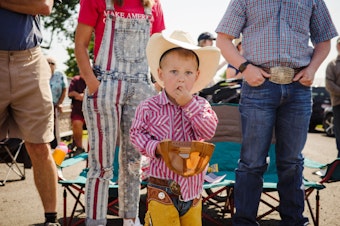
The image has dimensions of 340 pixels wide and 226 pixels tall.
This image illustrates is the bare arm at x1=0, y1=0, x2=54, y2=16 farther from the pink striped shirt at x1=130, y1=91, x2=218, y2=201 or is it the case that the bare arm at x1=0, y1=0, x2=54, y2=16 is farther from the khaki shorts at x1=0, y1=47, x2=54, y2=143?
the pink striped shirt at x1=130, y1=91, x2=218, y2=201

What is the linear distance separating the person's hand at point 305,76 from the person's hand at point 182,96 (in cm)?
114

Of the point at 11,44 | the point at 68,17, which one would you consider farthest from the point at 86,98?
the point at 68,17

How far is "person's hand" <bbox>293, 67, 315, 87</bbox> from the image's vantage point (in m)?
3.02

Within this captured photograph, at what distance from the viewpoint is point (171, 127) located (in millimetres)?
2352

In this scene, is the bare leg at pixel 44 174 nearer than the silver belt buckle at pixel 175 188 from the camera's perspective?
No

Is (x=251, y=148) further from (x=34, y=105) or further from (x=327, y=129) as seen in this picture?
(x=327, y=129)

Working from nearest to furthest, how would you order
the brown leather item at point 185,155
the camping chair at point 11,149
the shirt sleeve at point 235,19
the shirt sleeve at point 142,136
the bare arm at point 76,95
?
1. the brown leather item at point 185,155
2. the shirt sleeve at point 142,136
3. the shirt sleeve at point 235,19
4. the camping chair at point 11,149
5. the bare arm at point 76,95

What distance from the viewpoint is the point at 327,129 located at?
49.7ft

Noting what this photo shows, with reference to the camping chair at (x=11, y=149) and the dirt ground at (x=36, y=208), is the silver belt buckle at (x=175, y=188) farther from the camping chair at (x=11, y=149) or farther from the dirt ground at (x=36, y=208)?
the camping chair at (x=11, y=149)

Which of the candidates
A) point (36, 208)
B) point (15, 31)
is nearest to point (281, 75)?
point (15, 31)

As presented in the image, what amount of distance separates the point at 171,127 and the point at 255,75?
3.12 ft

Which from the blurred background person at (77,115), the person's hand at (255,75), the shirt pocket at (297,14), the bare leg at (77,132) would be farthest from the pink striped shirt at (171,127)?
the bare leg at (77,132)

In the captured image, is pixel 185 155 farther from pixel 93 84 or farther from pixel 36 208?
pixel 36 208

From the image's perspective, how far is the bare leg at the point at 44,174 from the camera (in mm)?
3092
